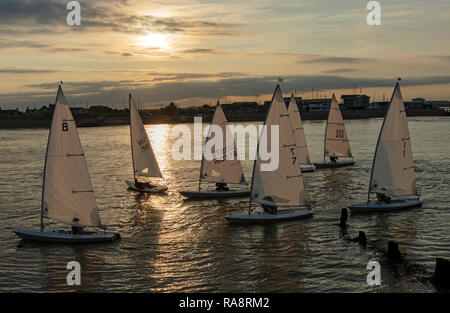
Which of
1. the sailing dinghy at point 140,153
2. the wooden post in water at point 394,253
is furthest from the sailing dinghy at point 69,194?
the sailing dinghy at point 140,153

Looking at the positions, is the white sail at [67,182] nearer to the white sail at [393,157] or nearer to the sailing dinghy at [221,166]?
the sailing dinghy at [221,166]

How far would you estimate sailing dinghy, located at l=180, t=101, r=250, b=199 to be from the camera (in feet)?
139

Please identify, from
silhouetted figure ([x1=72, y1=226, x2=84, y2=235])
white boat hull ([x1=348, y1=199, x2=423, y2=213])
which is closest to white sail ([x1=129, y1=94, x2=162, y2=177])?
silhouetted figure ([x1=72, y1=226, x2=84, y2=235])

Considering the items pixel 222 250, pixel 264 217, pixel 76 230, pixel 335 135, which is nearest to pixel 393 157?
pixel 264 217

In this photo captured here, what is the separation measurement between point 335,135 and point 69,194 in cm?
4154

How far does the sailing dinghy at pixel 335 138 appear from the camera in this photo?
60.6 meters

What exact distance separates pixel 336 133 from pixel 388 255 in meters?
37.2

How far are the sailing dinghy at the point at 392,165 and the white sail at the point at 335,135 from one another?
24916 millimetres

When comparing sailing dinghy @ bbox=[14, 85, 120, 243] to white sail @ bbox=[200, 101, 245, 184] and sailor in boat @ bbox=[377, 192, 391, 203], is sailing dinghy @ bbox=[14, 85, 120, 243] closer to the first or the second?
white sail @ bbox=[200, 101, 245, 184]

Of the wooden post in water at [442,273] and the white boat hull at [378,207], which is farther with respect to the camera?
the white boat hull at [378,207]

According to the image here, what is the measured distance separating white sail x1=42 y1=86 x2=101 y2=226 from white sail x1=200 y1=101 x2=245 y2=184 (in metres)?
15.6

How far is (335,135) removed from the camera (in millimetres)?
61219

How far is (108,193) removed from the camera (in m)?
48.5
